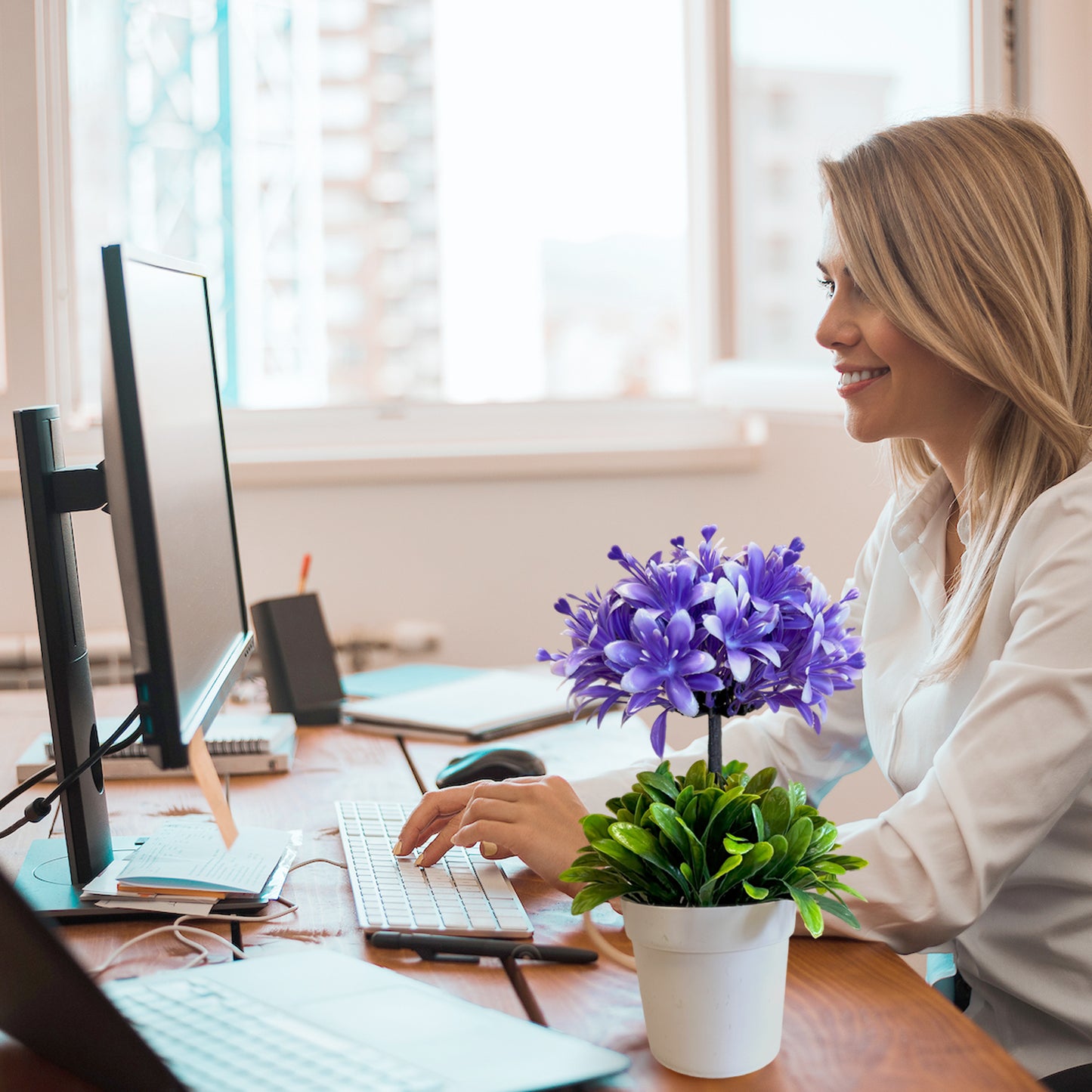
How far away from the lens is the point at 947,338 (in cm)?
112

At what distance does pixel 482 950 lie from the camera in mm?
830

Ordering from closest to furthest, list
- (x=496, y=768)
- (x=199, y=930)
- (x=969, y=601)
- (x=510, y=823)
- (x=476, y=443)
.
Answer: (x=199, y=930) → (x=510, y=823) → (x=969, y=601) → (x=496, y=768) → (x=476, y=443)

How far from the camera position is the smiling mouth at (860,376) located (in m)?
1.22

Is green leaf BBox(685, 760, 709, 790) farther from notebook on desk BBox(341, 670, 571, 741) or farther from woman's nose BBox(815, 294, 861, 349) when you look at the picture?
notebook on desk BBox(341, 670, 571, 741)

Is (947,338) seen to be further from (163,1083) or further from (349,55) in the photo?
(349,55)

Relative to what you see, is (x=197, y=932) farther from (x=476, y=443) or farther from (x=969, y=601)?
(x=476, y=443)

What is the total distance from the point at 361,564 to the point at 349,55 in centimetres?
105

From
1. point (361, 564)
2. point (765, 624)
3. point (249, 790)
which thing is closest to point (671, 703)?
point (765, 624)

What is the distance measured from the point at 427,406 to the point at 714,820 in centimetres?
196

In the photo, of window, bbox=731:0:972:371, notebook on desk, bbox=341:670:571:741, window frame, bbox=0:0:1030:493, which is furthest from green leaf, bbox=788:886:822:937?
window, bbox=731:0:972:371

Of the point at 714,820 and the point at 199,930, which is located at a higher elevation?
the point at 714,820

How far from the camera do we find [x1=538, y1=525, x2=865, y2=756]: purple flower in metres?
0.72

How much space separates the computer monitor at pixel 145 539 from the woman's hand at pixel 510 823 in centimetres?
20

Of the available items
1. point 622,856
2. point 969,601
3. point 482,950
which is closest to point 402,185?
point 969,601
